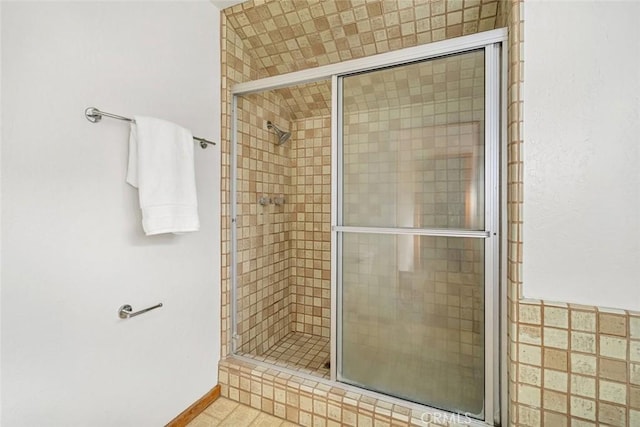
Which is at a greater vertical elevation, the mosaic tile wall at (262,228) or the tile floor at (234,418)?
the mosaic tile wall at (262,228)

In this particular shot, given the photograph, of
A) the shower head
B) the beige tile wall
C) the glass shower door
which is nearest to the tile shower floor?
the beige tile wall

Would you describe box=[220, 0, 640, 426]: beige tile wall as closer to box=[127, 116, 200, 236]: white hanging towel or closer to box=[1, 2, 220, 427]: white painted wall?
box=[1, 2, 220, 427]: white painted wall

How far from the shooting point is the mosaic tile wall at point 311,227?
2.46m

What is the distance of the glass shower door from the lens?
4.14 ft

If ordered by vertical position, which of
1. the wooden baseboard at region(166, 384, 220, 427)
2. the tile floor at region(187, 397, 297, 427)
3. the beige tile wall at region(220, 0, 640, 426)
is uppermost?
the beige tile wall at region(220, 0, 640, 426)

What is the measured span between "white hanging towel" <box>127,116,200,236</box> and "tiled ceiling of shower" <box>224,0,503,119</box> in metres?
0.89

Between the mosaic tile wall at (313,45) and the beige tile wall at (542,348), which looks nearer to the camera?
the beige tile wall at (542,348)

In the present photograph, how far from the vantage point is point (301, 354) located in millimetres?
2092

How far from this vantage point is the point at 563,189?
1.07 metres

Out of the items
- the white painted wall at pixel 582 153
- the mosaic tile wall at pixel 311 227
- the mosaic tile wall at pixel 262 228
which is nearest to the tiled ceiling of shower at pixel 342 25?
the mosaic tile wall at pixel 262 228

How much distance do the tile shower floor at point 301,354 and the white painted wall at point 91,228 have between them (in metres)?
0.53

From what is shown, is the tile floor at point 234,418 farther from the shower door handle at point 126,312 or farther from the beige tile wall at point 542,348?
the shower door handle at point 126,312

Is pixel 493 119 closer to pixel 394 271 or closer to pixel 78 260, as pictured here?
pixel 394 271

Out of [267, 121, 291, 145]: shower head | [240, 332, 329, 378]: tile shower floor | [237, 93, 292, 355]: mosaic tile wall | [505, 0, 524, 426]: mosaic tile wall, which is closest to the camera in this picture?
[505, 0, 524, 426]: mosaic tile wall
